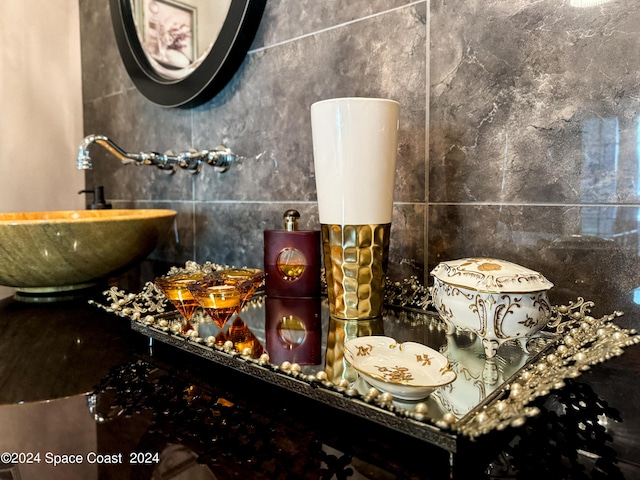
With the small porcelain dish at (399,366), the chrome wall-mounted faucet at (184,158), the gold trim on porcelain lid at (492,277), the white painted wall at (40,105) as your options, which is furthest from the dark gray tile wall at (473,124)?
the white painted wall at (40,105)

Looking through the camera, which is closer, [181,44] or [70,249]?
[70,249]

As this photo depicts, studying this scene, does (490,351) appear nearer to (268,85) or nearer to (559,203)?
(559,203)

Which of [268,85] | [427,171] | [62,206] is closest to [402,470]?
[427,171]

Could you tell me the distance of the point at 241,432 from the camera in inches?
15.8

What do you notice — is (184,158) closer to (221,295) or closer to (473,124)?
(221,295)

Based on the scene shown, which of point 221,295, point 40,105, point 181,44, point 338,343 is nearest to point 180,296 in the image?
point 221,295

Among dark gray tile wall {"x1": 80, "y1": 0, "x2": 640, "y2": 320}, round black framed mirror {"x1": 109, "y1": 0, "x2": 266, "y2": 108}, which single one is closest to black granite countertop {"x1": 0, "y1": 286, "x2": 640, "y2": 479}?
dark gray tile wall {"x1": 80, "y1": 0, "x2": 640, "y2": 320}

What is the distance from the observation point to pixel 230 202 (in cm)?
106

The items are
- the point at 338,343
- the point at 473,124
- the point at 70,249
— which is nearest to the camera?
the point at 338,343

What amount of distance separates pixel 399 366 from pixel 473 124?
40cm

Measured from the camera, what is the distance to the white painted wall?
1.35 meters

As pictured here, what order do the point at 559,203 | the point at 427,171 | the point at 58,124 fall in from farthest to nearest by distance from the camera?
the point at 58,124, the point at 427,171, the point at 559,203

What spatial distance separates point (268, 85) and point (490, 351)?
70 centimetres

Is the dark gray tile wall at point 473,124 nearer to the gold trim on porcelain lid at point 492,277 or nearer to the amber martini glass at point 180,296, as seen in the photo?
the gold trim on porcelain lid at point 492,277
